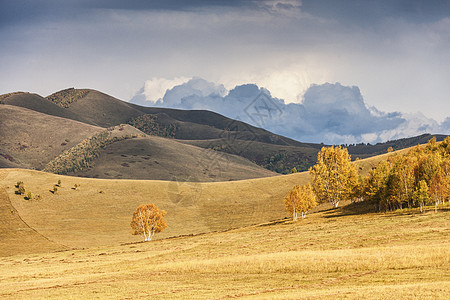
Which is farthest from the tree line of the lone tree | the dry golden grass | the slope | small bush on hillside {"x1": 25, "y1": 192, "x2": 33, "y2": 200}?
small bush on hillside {"x1": 25, "y1": 192, "x2": 33, "y2": 200}

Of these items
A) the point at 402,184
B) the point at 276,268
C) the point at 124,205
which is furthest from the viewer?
the point at 124,205

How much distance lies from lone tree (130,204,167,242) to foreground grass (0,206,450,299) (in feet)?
78.6

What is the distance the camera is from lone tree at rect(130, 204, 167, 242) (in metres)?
97.4

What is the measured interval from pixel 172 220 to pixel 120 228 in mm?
16089

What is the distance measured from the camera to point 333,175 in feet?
365

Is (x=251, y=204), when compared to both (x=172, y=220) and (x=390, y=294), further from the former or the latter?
(x=390, y=294)

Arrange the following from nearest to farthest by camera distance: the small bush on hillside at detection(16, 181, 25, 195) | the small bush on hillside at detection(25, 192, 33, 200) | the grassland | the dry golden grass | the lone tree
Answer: the grassland, the lone tree, the dry golden grass, the small bush on hillside at detection(25, 192, 33, 200), the small bush on hillside at detection(16, 181, 25, 195)

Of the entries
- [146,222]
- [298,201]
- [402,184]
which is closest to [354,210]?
[298,201]

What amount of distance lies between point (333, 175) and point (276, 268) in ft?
236

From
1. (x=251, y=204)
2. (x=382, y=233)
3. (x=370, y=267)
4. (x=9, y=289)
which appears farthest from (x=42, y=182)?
(x=370, y=267)

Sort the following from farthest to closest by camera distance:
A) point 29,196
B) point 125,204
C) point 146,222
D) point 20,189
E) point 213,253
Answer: point 125,204 → point 20,189 → point 29,196 → point 146,222 → point 213,253

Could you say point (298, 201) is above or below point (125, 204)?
below

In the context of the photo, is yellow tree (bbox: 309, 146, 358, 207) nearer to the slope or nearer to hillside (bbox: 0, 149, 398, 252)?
hillside (bbox: 0, 149, 398, 252)

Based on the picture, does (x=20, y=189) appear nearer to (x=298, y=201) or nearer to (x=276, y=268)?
(x=298, y=201)
